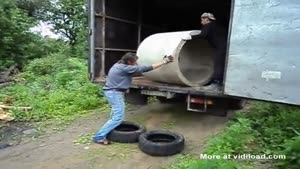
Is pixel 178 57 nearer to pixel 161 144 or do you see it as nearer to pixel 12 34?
pixel 161 144

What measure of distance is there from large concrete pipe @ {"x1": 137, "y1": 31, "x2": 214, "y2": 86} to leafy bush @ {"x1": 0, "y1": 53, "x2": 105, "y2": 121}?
1997mm

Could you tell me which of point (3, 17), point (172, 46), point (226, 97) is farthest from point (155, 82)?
point (3, 17)

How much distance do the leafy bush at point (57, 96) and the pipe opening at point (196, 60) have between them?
2.36 meters

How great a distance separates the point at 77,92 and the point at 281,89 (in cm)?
566

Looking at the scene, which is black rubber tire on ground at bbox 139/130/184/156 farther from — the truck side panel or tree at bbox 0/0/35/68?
tree at bbox 0/0/35/68

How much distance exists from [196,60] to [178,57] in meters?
1.37

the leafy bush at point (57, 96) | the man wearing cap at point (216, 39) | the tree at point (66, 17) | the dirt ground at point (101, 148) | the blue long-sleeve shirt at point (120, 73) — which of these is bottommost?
the dirt ground at point (101, 148)

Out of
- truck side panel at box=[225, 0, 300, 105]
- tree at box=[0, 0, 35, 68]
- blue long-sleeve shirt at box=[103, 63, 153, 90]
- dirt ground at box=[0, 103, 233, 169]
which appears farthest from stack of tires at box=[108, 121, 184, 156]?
tree at box=[0, 0, 35, 68]

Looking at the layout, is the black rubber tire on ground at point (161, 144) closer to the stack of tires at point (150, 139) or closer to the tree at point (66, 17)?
the stack of tires at point (150, 139)

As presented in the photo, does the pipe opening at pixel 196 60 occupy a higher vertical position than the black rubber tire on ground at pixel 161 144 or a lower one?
higher

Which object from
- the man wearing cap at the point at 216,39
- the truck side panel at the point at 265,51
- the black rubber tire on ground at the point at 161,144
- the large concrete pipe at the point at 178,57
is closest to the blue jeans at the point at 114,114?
the black rubber tire on ground at the point at 161,144

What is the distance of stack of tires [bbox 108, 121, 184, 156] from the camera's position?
17.9ft

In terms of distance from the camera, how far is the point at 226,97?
595 centimetres

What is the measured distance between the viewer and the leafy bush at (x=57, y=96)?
26.7 feet
